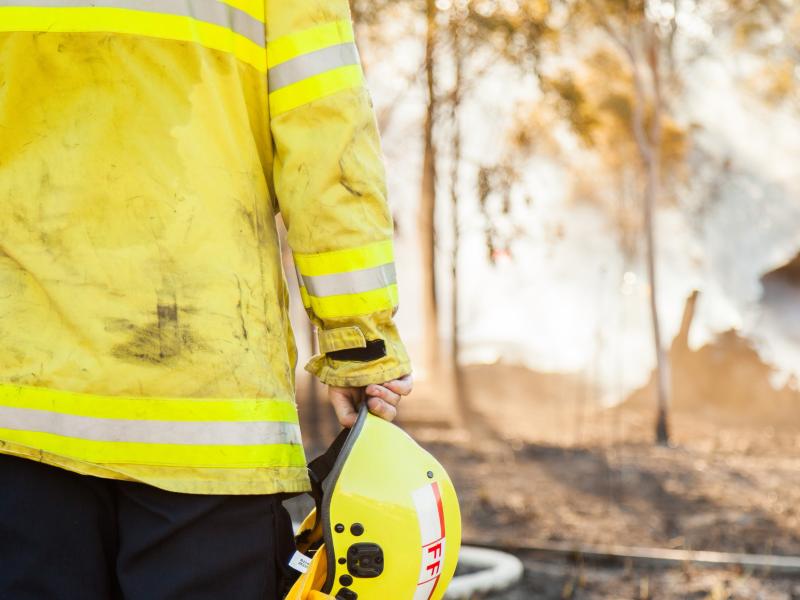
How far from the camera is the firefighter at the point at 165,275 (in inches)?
59.4

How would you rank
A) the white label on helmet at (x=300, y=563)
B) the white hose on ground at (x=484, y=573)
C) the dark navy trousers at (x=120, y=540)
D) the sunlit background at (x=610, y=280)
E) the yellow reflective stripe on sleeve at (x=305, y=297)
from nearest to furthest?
the dark navy trousers at (x=120, y=540)
the white label on helmet at (x=300, y=563)
the yellow reflective stripe on sleeve at (x=305, y=297)
the white hose on ground at (x=484, y=573)
the sunlit background at (x=610, y=280)

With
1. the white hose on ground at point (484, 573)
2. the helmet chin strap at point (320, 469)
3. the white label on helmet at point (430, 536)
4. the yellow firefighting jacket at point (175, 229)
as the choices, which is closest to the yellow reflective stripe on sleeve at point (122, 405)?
the yellow firefighting jacket at point (175, 229)

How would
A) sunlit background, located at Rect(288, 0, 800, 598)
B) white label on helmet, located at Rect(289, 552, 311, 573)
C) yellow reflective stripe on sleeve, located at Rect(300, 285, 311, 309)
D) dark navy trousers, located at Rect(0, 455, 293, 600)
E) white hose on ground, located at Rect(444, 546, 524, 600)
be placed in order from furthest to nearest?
1. sunlit background, located at Rect(288, 0, 800, 598)
2. white hose on ground, located at Rect(444, 546, 524, 600)
3. yellow reflective stripe on sleeve, located at Rect(300, 285, 311, 309)
4. white label on helmet, located at Rect(289, 552, 311, 573)
5. dark navy trousers, located at Rect(0, 455, 293, 600)

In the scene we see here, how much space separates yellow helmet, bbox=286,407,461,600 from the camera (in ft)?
5.40

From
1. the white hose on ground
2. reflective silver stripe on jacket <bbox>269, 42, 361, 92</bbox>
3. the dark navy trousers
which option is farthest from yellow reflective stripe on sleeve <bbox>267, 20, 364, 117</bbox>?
Answer: the white hose on ground

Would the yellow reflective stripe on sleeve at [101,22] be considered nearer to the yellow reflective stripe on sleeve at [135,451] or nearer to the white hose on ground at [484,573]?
the yellow reflective stripe on sleeve at [135,451]

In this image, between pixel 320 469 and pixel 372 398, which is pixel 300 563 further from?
pixel 372 398

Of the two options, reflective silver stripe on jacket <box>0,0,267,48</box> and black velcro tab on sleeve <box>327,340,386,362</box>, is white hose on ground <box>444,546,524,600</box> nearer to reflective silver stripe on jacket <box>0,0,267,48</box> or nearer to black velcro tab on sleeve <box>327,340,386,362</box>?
black velcro tab on sleeve <box>327,340,386,362</box>

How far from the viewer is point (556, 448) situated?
9.59m

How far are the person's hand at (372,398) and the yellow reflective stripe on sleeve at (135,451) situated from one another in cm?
26

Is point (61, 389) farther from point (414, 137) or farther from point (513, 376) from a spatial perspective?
point (513, 376)

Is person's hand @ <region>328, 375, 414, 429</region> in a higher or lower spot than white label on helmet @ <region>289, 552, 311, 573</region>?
higher

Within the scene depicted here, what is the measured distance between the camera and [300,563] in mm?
1647

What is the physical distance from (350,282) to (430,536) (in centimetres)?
44
